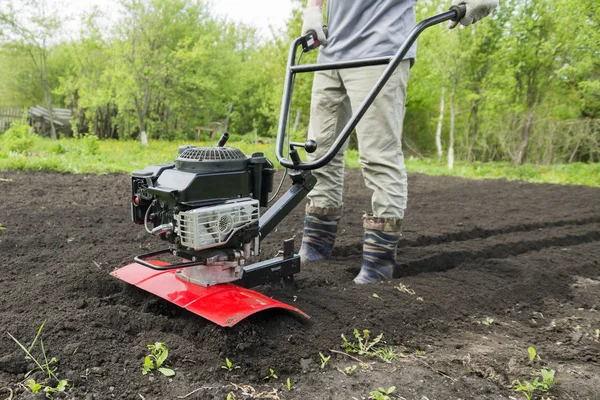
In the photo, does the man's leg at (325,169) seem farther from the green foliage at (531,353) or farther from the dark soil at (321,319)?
the green foliage at (531,353)

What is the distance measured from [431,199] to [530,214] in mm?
1312

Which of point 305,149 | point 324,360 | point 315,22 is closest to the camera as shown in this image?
point 324,360

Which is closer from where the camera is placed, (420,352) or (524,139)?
(420,352)

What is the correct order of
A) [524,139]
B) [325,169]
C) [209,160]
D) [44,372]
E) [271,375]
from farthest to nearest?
1. [524,139]
2. [325,169]
3. [209,160]
4. [271,375]
5. [44,372]

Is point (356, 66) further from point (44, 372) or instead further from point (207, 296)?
point (44, 372)

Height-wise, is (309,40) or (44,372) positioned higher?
(309,40)

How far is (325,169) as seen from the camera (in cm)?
329

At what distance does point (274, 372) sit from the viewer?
6.37ft

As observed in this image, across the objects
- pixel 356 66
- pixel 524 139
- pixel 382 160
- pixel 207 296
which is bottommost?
pixel 207 296

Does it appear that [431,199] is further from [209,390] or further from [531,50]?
[531,50]

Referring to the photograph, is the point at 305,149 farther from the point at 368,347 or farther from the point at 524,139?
the point at 524,139

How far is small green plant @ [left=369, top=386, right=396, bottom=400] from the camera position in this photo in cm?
178

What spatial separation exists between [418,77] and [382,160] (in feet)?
53.4

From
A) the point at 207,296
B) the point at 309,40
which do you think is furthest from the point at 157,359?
the point at 309,40
